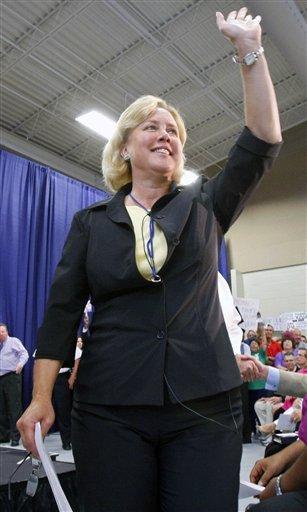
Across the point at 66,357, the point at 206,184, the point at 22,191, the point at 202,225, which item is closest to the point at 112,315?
the point at 66,357

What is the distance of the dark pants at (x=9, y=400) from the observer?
5.39 m

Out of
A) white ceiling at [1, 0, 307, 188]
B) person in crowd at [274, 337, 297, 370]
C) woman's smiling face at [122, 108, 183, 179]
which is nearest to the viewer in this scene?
woman's smiling face at [122, 108, 183, 179]

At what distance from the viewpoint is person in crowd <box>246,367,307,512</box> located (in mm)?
1157

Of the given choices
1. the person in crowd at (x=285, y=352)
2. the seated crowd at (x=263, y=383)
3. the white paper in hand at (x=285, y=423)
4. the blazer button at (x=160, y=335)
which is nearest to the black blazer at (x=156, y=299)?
the blazer button at (x=160, y=335)

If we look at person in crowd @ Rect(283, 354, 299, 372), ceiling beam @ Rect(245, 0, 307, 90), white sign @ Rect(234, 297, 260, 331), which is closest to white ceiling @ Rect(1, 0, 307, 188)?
ceiling beam @ Rect(245, 0, 307, 90)

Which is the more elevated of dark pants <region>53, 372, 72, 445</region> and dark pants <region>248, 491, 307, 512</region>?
dark pants <region>248, 491, 307, 512</region>

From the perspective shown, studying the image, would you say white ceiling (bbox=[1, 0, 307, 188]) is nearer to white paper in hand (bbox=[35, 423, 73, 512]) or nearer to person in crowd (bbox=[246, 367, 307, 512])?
person in crowd (bbox=[246, 367, 307, 512])

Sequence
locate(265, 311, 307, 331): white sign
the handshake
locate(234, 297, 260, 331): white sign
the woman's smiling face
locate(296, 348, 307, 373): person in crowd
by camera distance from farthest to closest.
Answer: locate(265, 311, 307, 331): white sign, locate(234, 297, 260, 331): white sign, locate(296, 348, 307, 373): person in crowd, the handshake, the woman's smiling face

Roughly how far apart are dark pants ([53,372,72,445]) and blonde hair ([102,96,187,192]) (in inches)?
167

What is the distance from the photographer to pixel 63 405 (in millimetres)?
5039

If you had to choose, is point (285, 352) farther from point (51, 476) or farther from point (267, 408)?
point (51, 476)

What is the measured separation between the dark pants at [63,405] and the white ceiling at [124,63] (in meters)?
4.58

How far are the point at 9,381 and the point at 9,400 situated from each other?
22cm

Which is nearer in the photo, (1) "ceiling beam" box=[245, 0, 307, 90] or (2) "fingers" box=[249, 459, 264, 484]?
(2) "fingers" box=[249, 459, 264, 484]
